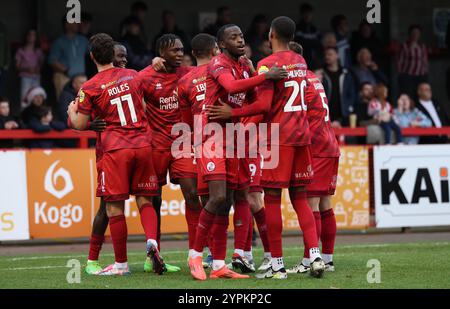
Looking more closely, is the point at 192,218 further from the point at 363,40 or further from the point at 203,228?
the point at 363,40

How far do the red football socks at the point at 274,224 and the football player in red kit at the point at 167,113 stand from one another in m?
1.47

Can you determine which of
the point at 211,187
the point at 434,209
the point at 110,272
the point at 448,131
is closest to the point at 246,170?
the point at 211,187

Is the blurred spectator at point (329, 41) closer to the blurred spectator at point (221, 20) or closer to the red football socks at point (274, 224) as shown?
the blurred spectator at point (221, 20)

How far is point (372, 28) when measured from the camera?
22.3m

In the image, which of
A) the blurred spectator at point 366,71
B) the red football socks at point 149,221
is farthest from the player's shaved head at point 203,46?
the blurred spectator at point 366,71

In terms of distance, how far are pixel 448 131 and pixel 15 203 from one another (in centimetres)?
745

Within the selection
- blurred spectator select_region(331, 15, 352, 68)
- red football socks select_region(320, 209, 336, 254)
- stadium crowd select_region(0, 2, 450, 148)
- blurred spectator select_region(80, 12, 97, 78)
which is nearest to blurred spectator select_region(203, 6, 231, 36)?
stadium crowd select_region(0, 2, 450, 148)

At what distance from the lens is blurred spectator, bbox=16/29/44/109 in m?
19.4

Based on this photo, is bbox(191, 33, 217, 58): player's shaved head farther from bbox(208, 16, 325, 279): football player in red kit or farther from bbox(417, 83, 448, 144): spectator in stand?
bbox(417, 83, 448, 144): spectator in stand

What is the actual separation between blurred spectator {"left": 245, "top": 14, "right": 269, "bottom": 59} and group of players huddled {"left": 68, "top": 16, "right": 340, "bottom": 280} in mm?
8841

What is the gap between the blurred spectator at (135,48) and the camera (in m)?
19.0

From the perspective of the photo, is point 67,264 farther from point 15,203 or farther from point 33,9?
point 33,9

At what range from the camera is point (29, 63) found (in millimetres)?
19359

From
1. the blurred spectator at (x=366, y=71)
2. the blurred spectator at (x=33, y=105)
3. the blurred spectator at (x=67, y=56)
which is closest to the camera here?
the blurred spectator at (x=33, y=105)
